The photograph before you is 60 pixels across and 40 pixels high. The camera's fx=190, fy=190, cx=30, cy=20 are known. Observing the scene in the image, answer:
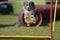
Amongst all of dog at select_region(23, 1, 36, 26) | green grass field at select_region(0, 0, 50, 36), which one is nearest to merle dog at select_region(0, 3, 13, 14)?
green grass field at select_region(0, 0, 50, 36)

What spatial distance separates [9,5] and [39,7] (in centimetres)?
42

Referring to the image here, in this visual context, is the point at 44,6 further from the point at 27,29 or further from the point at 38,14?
the point at 27,29

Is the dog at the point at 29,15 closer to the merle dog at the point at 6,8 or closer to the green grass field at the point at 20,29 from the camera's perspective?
the green grass field at the point at 20,29

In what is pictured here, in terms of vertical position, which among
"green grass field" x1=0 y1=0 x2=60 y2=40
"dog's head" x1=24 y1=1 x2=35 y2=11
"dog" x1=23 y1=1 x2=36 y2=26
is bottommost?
"green grass field" x1=0 y1=0 x2=60 y2=40

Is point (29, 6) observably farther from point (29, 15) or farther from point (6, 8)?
point (6, 8)

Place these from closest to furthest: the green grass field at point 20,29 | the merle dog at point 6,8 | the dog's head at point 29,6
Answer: the green grass field at point 20,29, the dog's head at point 29,6, the merle dog at point 6,8

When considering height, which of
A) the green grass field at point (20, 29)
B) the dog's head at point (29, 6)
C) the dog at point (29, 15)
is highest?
the dog's head at point (29, 6)

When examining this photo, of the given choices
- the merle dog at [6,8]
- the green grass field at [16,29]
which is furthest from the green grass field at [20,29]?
the merle dog at [6,8]

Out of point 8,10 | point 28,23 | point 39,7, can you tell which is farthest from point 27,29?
point 8,10

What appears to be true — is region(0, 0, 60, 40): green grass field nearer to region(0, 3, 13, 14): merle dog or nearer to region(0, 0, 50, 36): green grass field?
region(0, 0, 50, 36): green grass field

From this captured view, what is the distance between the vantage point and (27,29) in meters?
1.85

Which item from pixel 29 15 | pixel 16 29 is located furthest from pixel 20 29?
pixel 29 15

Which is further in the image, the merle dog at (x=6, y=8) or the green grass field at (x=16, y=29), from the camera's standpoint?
the merle dog at (x=6, y=8)

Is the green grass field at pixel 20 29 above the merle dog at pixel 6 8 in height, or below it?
below
